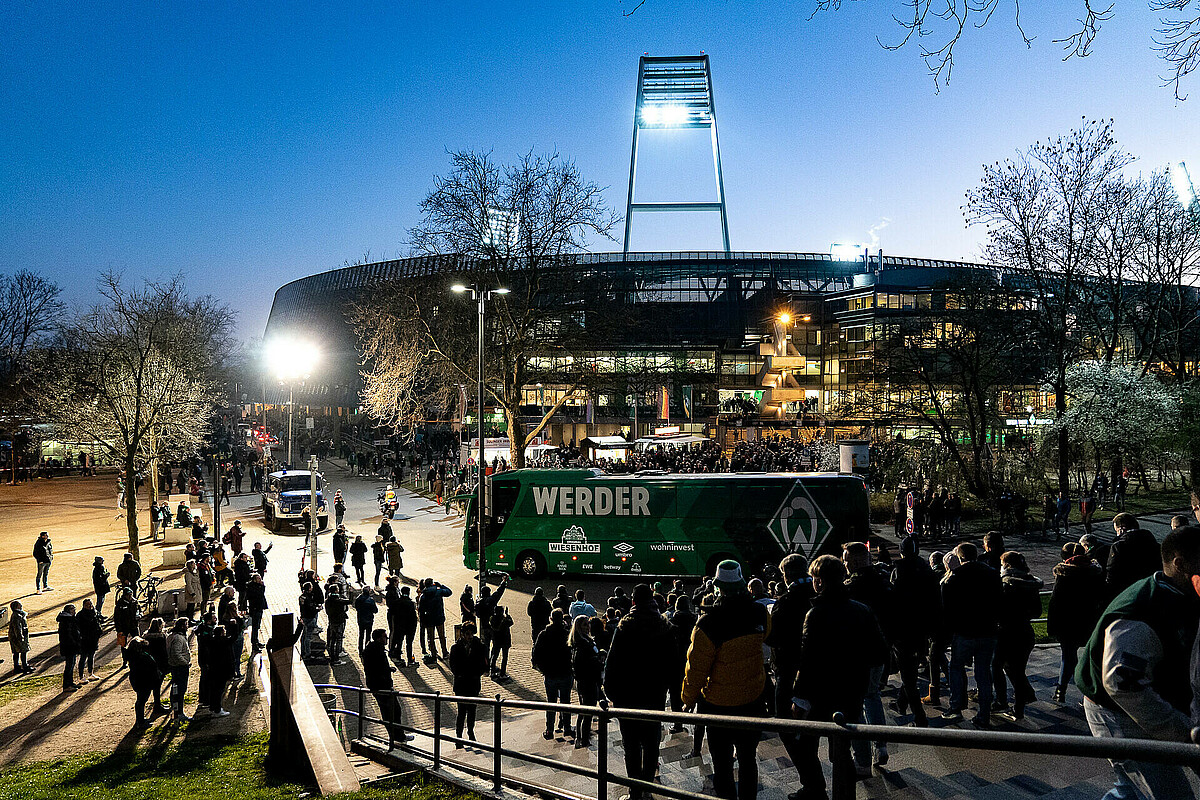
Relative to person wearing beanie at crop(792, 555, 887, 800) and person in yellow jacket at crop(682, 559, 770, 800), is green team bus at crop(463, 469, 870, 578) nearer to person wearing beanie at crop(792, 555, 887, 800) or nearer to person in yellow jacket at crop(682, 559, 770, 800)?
person in yellow jacket at crop(682, 559, 770, 800)

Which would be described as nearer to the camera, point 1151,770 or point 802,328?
point 1151,770

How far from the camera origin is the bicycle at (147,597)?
608 inches

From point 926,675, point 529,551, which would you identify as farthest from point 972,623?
point 529,551

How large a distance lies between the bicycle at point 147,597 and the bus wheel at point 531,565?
8293mm

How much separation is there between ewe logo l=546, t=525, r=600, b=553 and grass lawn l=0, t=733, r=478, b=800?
9.46 m

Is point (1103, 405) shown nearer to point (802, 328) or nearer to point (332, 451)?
point (802, 328)

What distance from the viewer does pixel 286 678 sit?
8570 millimetres

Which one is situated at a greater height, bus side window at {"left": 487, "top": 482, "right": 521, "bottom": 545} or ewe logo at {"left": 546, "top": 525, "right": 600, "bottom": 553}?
bus side window at {"left": 487, "top": 482, "right": 521, "bottom": 545}

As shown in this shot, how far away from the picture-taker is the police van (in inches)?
1166

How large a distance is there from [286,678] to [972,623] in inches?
300

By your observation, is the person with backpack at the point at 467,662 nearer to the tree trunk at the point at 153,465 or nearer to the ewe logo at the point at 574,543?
the ewe logo at the point at 574,543

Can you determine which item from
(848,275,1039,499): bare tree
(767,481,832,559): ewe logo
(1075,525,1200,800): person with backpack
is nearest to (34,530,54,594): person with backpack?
(767,481,832,559): ewe logo

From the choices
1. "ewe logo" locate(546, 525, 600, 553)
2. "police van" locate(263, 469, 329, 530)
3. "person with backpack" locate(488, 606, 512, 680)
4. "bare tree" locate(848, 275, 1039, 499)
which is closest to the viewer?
"person with backpack" locate(488, 606, 512, 680)

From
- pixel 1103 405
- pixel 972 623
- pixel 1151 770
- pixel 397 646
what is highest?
pixel 1103 405
